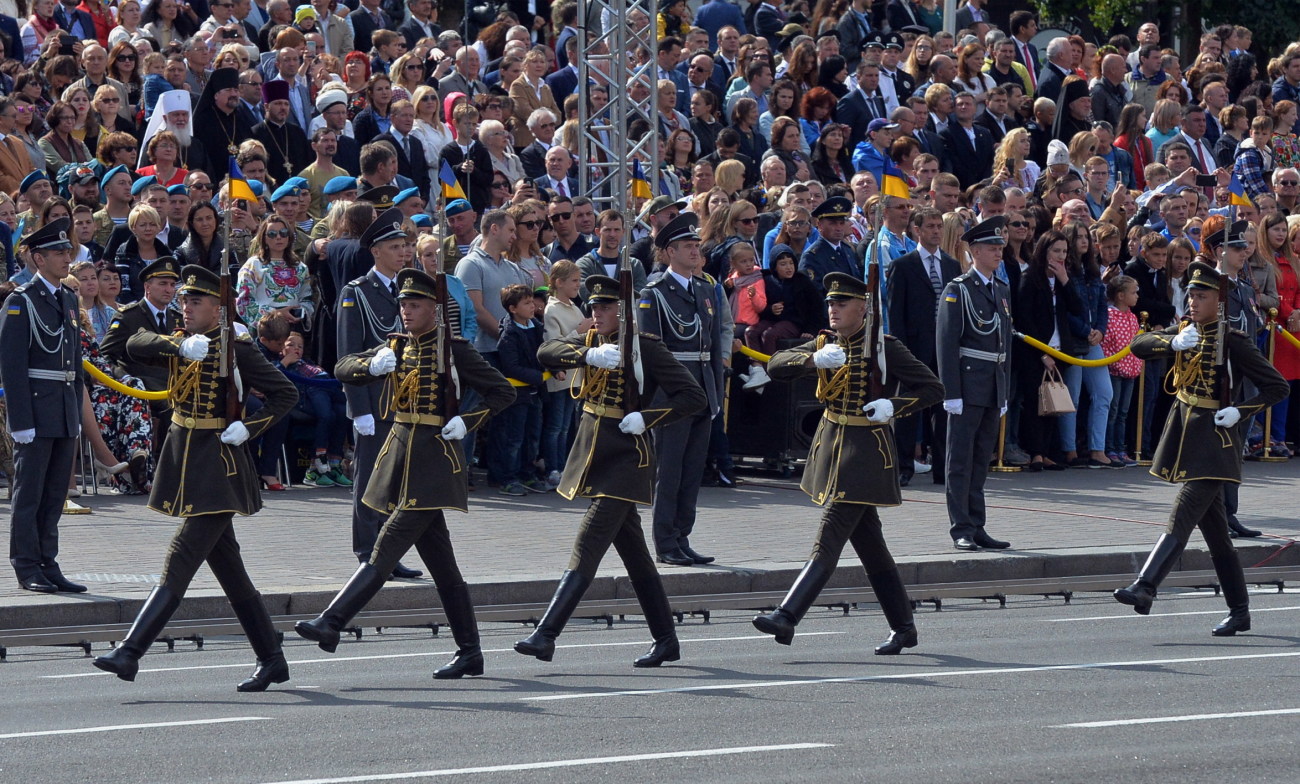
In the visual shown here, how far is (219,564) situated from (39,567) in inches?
102

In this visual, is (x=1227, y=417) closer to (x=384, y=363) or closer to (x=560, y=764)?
(x=384, y=363)

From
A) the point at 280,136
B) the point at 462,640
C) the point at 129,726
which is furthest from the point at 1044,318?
the point at 129,726

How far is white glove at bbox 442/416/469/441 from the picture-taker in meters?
9.87

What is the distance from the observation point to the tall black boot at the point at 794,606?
1016cm

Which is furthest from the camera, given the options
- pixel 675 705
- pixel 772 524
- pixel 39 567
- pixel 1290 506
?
pixel 1290 506

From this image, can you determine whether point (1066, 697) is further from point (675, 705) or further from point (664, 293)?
point (664, 293)

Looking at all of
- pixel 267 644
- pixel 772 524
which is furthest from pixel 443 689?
pixel 772 524

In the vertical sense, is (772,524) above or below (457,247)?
below

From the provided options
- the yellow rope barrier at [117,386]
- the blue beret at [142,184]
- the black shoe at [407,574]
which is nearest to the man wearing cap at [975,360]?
the black shoe at [407,574]

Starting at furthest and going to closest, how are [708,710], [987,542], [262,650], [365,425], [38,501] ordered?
[987,542] < [365,425] < [38,501] < [262,650] < [708,710]

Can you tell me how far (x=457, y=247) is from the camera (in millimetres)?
16234

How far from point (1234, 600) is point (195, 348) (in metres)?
5.64

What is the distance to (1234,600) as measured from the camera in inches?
438

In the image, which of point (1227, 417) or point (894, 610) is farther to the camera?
point (1227, 417)
